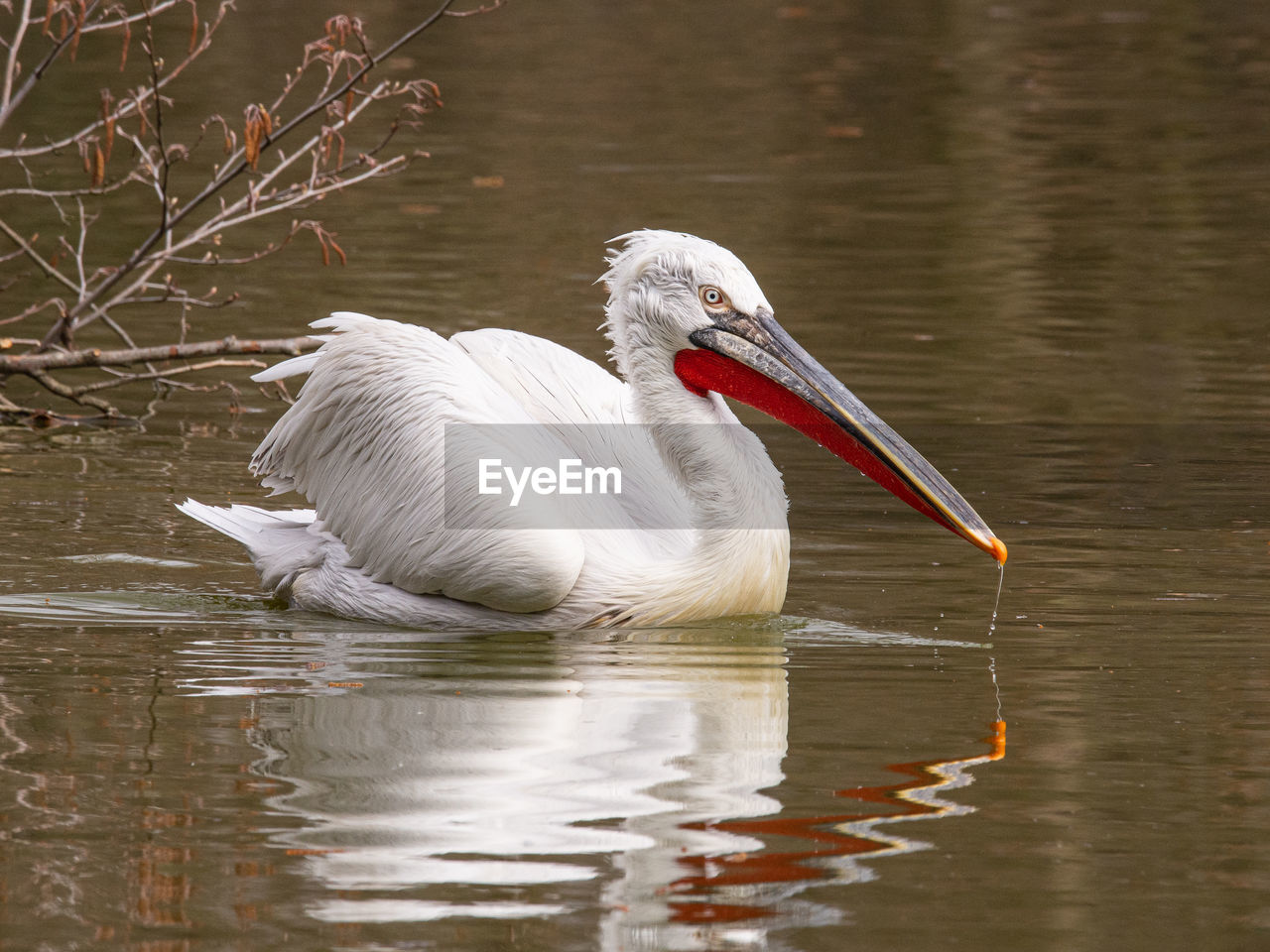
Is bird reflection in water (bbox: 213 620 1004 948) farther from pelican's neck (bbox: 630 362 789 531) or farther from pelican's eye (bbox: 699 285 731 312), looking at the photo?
pelican's eye (bbox: 699 285 731 312)

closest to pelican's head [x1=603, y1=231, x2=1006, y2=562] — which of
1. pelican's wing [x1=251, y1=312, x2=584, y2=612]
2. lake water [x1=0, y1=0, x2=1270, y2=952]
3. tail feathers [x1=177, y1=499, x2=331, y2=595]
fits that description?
pelican's wing [x1=251, y1=312, x2=584, y2=612]

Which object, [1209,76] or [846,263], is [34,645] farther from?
[1209,76]

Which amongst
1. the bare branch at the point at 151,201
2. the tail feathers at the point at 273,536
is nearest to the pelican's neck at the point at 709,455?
the tail feathers at the point at 273,536

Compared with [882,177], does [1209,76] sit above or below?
above

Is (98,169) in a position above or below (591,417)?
above

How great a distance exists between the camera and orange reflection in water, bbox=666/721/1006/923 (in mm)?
3332

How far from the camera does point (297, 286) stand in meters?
10.1

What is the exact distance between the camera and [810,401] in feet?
17.0

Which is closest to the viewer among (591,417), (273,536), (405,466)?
(405,466)

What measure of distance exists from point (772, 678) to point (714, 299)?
3.41 ft

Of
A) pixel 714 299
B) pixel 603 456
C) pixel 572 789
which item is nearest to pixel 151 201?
pixel 603 456

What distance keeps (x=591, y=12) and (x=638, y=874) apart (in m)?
20.7

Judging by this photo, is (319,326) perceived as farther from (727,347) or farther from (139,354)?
(139,354)

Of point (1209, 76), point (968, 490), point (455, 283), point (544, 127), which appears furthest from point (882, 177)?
point (968, 490)
